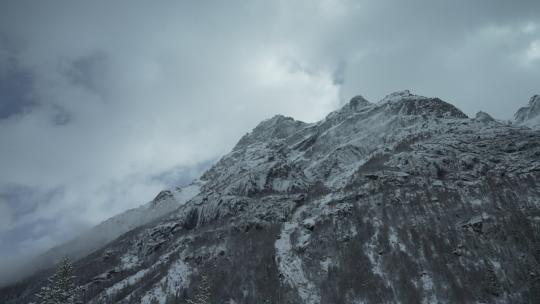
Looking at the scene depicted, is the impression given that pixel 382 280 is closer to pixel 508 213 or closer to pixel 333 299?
pixel 333 299

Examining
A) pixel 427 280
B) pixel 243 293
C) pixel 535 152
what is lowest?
pixel 427 280

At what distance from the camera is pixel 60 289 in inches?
2119

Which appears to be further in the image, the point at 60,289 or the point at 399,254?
the point at 399,254

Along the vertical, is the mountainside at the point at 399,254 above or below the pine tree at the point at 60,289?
below

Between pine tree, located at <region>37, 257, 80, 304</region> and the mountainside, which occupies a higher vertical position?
pine tree, located at <region>37, 257, 80, 304</region>

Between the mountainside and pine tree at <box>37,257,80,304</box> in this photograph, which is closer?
pine tree at <box>37,257,80,304</box>

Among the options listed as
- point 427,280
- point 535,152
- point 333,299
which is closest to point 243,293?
point 333,299

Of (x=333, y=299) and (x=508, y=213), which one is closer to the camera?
(x=333, y=299)

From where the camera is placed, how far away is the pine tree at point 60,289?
174ft

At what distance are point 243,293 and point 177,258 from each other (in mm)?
56522

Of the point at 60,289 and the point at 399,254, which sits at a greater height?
the point at 60,289

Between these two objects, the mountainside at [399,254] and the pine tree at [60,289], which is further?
the mountainside at [399,254]

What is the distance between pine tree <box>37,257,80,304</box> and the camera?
53000 millimetres

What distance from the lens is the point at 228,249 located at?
198 meters
